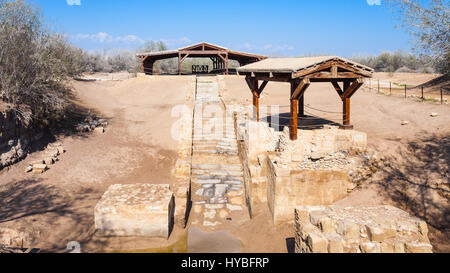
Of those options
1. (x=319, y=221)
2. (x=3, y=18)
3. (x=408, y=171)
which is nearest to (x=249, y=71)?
(x=408, y=171)

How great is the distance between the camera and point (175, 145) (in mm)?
12938

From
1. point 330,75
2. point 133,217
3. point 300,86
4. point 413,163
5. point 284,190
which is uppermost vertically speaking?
point 330,75

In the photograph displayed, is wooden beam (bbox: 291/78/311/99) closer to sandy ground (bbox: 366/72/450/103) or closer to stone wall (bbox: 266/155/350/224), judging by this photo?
stone wall (bbox: 266/155/350/224)

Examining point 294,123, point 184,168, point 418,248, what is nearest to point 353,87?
point 294,123

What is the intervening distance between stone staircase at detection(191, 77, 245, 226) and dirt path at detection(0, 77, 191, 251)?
3.75ft

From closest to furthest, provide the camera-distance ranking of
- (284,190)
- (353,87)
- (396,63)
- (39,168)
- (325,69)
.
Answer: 1. (284,190)
2. (325,69)
3. (353,87)
4. (39,168)
5. (396,63)

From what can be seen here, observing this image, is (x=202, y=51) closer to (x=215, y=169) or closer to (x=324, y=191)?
(x=215, y=169)

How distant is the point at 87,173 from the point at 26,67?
5.38 metres

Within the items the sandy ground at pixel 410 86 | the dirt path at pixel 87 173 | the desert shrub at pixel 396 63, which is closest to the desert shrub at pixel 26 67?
the dirt path at pixel 87 173

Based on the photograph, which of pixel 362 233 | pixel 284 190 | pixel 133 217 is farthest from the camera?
pixel 284 190

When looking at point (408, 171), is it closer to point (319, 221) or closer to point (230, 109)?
point (319, 221)

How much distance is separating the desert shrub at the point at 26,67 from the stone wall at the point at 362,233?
34.4ft

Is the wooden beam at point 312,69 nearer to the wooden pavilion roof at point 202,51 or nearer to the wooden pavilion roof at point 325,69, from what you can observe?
the wooden pavilion roof at point 325,69

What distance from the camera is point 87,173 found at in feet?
33.7
